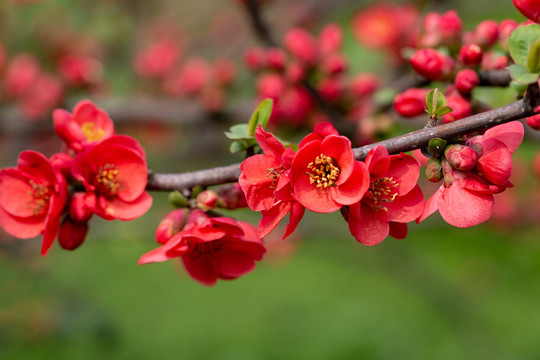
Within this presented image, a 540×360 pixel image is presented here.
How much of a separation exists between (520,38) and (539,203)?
2.39 metres

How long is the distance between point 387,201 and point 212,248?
0.38 metres

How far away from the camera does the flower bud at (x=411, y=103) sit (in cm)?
104

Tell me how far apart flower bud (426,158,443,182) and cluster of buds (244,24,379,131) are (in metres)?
0.76

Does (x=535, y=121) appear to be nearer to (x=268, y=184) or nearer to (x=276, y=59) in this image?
(x=268, y=184)

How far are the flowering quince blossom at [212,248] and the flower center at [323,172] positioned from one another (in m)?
0.17

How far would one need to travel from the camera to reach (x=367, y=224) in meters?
0.81

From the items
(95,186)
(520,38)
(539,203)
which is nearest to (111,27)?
(95,186)

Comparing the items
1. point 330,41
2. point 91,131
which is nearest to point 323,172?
point 91,131

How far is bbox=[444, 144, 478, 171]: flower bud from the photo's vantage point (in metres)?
0.75

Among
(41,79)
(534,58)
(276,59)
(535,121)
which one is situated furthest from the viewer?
Answer: (41,79)

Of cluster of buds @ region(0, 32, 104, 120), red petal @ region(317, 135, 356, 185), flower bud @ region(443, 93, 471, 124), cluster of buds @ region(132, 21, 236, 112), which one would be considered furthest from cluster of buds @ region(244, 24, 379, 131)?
cluster of buds @ region(0, 32, 104, 120)

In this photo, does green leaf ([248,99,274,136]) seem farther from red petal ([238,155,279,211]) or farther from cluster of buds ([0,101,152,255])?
cluster of buds ([0,101,152,255])

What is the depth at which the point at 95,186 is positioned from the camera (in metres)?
0.95

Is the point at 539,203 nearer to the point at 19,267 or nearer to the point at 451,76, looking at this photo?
the point at 451,76
